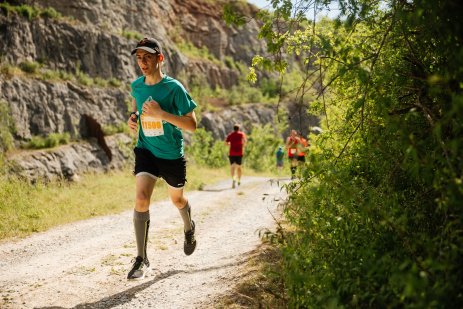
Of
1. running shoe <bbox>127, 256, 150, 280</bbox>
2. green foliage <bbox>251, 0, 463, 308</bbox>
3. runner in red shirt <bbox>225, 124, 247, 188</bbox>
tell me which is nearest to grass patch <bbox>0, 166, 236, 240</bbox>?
runner in red shirt <bbox>225, 124, 247, 188</bbox>

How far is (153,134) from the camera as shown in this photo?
14.2ft

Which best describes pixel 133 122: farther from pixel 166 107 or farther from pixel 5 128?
pixel 5 128

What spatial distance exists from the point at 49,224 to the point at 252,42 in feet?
110

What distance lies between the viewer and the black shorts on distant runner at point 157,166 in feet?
14.3

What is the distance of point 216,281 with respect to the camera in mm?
4031

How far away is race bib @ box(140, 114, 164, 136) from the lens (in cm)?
→ 430

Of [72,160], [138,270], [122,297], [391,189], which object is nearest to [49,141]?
[72,160]

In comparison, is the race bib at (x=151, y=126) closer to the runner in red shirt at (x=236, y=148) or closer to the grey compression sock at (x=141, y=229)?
the grey compression sock at (x=141, y=229)

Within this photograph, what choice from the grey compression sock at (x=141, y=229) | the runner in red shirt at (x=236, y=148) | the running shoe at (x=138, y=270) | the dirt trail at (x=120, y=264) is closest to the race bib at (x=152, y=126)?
the grey compression sock at (x=141, y=229)

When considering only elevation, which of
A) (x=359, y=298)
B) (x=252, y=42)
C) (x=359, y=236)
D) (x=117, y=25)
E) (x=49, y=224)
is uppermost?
(x=252, y=42)

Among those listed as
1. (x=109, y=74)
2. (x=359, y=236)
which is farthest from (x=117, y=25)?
(x=359, y=236)

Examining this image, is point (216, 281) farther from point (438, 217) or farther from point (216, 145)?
point (216, 145)

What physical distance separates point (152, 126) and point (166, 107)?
0.82 feet

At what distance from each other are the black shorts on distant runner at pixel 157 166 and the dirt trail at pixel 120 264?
1.04 m
